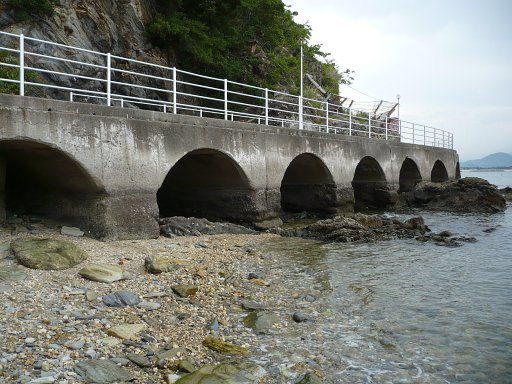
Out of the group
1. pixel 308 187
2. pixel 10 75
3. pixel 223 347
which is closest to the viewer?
pixel 223 347

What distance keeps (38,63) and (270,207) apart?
9.45 metres

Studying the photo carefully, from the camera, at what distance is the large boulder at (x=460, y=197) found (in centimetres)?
2150

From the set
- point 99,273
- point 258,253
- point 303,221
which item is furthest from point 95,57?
point 99,273

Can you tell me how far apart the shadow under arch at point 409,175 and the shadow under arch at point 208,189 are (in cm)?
1443

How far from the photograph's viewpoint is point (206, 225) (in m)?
12.6

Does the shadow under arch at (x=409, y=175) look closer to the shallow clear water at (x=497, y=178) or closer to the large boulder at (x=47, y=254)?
the large boulder at (x=47, y=254)

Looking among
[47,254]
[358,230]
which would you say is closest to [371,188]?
[358,230]

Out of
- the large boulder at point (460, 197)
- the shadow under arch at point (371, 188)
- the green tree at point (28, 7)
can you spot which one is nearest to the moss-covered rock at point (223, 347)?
the green tree at point (28, 7)

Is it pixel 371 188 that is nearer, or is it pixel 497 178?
pixel 371 188

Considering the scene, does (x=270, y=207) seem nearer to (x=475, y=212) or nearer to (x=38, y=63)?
(x=38, y=63)

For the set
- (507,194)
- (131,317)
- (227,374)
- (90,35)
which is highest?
(90,35)

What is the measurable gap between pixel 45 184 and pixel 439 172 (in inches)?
1066

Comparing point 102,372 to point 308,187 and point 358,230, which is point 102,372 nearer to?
point 358,230

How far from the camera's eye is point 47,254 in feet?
23.6
